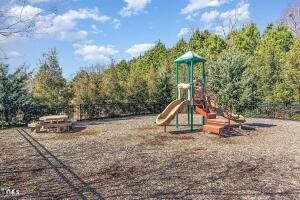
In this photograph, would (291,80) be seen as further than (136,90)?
No

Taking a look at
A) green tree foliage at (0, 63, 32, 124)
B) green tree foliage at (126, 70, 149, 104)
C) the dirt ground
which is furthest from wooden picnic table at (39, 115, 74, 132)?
green tree foliage at (126, 70, 149, 104)

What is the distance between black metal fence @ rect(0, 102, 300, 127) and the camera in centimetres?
1597

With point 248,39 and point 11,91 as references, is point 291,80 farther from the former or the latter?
point 11,91

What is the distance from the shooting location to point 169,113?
42.8ft

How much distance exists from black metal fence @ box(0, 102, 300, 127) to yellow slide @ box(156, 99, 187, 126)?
6.93 meters

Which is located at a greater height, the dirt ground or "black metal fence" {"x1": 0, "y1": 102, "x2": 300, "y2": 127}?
"black metal fence" {"x1": 0, "y1": 102, "x2": 300, "y2": 127}

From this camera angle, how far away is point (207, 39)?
33719mm

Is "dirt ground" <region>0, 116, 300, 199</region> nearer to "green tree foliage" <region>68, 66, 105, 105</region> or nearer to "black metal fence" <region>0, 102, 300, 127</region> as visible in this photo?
"black metal fence" <region>0, 102, 300, 127</region>

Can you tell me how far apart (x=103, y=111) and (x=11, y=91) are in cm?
640

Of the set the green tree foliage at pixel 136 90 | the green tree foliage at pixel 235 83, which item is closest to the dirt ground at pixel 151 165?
the green tree foliage at pixel 235 83

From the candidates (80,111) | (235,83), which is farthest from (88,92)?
(235,83)

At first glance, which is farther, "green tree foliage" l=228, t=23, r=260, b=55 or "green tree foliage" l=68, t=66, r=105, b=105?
"green tree foliage" l=228, t=23, r=260, b=55

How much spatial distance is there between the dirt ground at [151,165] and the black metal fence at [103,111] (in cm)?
418

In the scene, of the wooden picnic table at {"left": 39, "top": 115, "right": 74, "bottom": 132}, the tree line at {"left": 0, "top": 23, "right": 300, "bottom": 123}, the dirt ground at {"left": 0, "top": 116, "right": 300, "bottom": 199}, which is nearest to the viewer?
the dirt ground at {"left": 0, "top": 116, "right": 300, "bottom": 199}
